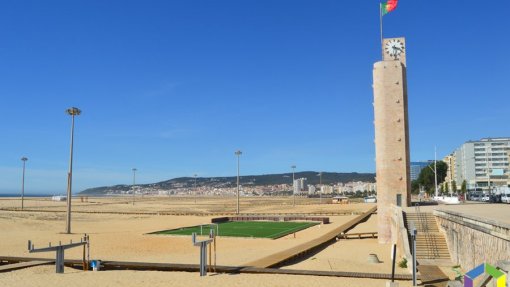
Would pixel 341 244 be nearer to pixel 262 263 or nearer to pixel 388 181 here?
pixel 388 181

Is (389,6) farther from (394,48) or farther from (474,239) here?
(474,239)

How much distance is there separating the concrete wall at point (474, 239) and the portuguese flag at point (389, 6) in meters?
18.5

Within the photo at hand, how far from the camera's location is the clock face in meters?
34.6

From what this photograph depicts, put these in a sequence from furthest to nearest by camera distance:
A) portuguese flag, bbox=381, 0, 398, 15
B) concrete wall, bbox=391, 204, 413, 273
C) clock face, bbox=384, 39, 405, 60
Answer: portuguese flag, bbox=381, 0, 398, 15 < clock face, bbox=384, 39, 405, 60 < concrete wall, bbox=391, 204, 413, 273

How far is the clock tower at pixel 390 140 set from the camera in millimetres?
32281

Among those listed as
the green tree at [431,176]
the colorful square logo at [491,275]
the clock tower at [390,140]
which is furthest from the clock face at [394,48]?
the green tree at [431,176]

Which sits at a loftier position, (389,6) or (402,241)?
(389,6)

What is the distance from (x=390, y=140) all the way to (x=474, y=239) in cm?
1634

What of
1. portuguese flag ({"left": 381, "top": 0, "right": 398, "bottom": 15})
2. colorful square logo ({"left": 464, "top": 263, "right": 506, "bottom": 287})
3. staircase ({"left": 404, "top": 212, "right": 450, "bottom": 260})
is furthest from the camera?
portuguese flag ({"left": 381, "top": 0, "right": 398, "bottom": 15})

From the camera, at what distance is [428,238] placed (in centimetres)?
2414

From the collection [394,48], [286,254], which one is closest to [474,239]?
[286,254]

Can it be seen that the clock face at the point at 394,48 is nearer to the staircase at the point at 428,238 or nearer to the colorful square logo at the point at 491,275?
the staircase at the point at 428,238

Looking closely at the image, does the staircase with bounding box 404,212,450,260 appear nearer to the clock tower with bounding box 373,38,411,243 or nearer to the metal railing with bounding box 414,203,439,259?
the metal railing with bounding box 414,203,439,259

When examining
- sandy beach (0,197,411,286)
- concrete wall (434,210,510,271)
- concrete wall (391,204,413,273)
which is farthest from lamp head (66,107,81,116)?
concrete wall (434,210,510,271)
